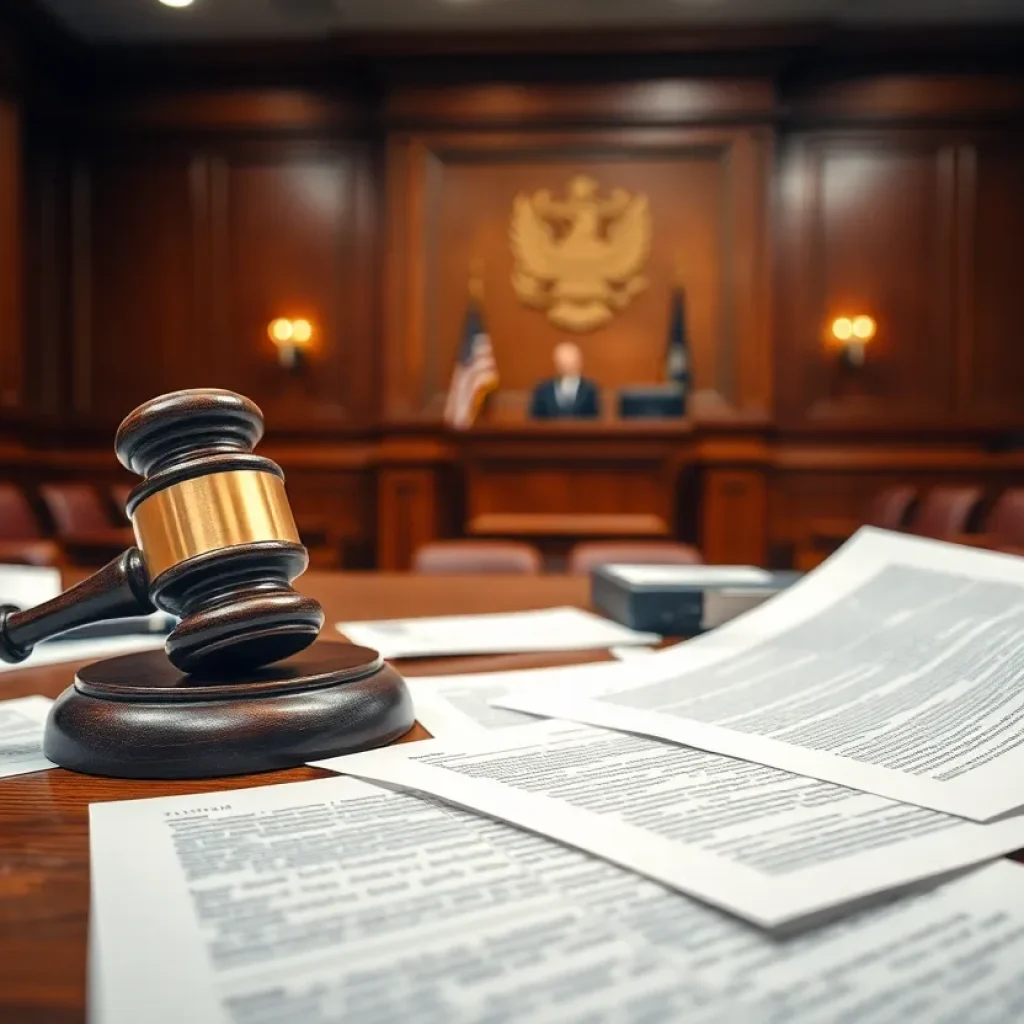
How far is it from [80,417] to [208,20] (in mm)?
2379

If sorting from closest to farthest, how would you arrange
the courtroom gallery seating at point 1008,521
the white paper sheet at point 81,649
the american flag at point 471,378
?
the white paper sheet at point 81,649, the courtroom gallery seating at point 1008,521, the american flag at point 471,378

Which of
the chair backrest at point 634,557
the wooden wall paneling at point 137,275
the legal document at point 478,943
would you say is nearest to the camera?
the legal document at point 478,943

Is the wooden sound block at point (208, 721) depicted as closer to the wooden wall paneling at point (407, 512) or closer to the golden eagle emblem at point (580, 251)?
the wooden wall paneling at point (407, 512)

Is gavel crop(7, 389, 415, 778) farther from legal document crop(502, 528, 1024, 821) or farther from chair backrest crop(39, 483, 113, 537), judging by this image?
chair backrest crop(39, 483, 113, 537)

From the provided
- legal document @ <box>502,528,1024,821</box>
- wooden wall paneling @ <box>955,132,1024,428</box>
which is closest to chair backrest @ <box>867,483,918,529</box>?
wooden wall paneling @ <box>955,132,1024,428</box>

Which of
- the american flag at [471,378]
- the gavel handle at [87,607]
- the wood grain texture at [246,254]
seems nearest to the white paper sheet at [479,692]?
the gavel handle at [87,607]

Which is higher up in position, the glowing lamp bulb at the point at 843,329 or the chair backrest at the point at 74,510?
the glowing lamp bulb at the point at 843,329

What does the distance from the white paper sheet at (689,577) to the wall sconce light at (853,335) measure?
4903mm

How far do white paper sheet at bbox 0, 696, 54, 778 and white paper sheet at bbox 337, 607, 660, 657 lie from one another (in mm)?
235

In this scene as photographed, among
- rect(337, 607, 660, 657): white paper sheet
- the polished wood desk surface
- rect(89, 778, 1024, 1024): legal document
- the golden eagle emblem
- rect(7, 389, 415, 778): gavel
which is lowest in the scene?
rect(337, 607, 660, 657): white paper sheet

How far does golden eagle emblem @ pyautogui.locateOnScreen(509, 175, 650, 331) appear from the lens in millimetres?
5547

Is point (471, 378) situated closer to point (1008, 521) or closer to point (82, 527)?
point (82, 527)

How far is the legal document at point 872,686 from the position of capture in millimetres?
404

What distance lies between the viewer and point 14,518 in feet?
15.6
